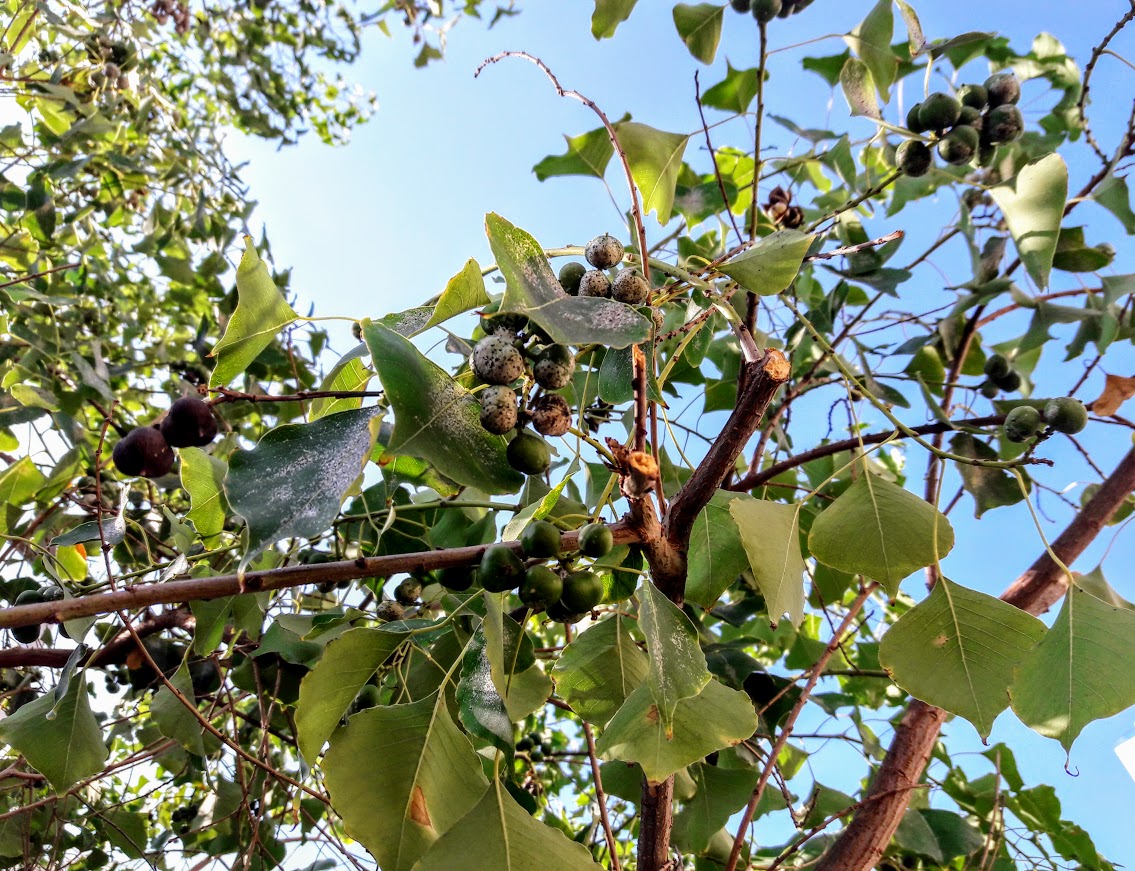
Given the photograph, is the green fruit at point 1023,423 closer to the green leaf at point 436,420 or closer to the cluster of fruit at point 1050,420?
the cluster of fruit at point 1050,420

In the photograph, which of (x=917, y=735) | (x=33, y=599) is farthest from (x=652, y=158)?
(x=33, y=599)

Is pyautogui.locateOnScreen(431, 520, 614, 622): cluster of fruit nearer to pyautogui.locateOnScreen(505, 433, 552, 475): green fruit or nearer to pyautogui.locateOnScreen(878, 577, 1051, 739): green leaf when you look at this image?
pyautogui.locateOnScreen(505, 433, 552, 475): green fruit

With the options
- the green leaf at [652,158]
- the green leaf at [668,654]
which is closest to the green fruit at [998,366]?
the green leaf at [652,158]

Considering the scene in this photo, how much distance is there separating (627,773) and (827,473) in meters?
0.85

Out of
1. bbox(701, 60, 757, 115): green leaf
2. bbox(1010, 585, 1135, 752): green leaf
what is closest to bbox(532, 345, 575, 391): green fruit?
bbox(1010, 585, 1135, 752): green leaf

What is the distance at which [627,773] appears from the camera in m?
1.28

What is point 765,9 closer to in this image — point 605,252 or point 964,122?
point 964,122

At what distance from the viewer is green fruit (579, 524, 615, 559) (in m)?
0.80

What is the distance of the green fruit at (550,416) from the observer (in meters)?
0.78

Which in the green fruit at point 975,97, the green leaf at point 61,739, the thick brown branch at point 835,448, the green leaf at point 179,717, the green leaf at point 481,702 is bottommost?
the green leaf at point 61,739

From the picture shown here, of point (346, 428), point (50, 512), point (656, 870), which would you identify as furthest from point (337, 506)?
point (50, 512)

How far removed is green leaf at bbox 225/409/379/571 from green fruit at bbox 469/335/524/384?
113mm

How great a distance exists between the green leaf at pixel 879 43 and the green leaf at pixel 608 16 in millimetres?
491

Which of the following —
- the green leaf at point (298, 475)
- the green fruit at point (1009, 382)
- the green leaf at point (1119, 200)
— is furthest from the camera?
the green fruit at point (1009, 382)
